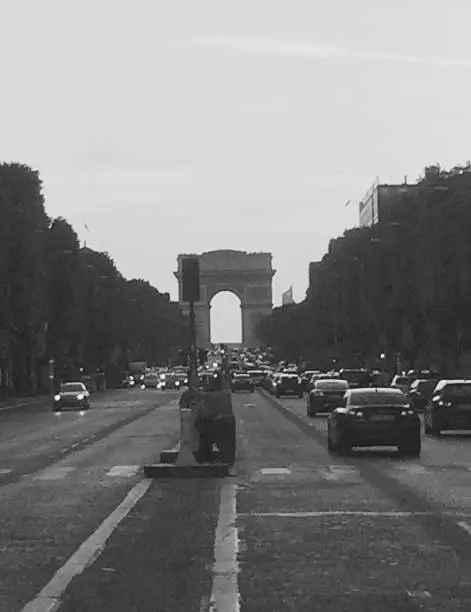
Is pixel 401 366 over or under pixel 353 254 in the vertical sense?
under

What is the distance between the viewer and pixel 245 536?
52.7ft

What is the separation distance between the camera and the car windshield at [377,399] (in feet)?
109

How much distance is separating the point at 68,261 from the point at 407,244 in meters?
27.3

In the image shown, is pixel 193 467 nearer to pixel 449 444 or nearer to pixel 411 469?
pixel 411 469

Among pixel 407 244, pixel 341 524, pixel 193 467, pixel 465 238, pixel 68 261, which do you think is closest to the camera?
pixel 341 524

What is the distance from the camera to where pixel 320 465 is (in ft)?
96.4

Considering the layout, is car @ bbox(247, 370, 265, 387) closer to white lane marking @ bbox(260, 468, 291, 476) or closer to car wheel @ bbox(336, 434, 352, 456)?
car wheel @ bbox(336, 434, 352, 456)

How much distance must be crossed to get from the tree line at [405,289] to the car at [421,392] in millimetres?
5662

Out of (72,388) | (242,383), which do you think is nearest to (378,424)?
(72,388)

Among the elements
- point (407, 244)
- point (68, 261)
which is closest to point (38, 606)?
point (407, 244)

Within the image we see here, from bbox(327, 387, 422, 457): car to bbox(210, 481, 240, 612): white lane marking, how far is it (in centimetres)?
1224

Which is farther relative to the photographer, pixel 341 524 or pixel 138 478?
pixel 138 478

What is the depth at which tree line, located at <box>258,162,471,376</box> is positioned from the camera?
69.2 meters

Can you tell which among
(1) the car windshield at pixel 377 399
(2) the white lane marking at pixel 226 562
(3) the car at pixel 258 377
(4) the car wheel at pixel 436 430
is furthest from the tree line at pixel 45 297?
(2) the white lane marking at pixel 226 562
